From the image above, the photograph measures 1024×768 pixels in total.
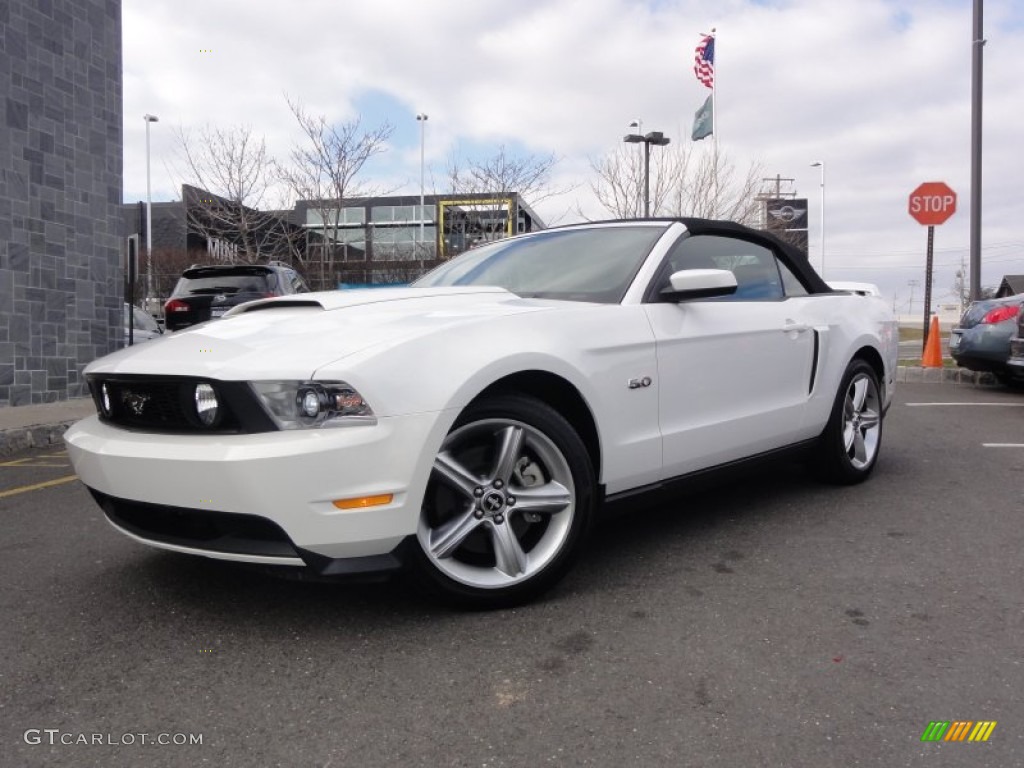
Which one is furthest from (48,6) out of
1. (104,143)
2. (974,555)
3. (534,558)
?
(974,555)

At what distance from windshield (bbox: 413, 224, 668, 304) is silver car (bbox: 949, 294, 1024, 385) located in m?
7.07

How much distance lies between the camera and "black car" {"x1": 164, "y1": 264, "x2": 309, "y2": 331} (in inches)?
404

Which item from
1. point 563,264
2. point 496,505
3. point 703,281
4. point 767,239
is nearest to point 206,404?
point 496,505

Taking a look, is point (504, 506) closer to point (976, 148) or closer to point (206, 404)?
point (206, 404)

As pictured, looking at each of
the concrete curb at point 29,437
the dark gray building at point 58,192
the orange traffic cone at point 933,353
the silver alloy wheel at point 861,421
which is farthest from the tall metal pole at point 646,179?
the silver alloy wheel at point 861,421

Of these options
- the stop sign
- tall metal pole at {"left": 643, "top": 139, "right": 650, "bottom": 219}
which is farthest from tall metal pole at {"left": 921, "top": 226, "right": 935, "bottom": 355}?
tall metal pole at {"left": 643, "top": 139, "right": 650, "bottom": 219}

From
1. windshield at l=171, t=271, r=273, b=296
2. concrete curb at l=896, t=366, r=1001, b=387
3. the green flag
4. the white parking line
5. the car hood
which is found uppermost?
the green flag

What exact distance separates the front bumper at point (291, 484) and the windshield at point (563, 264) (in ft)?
3.95

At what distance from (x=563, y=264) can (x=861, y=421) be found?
86.9 inches

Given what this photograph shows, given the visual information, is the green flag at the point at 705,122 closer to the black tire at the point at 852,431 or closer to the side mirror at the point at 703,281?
the black tire at the point at 852,431

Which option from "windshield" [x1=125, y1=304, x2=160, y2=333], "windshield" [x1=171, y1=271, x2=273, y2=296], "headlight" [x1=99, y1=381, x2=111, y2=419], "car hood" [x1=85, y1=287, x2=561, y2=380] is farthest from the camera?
"windshield" [x1=125, y1=304, x2=160, y2=333]

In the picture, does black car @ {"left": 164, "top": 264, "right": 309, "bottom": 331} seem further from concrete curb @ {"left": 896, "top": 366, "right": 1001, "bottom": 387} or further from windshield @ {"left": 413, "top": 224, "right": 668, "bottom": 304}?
concrete curb @ {"left": 896, "top": 366, "right": 1001, "bottom": 387}

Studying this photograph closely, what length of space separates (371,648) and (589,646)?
0.67 metres

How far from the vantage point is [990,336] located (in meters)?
9.53
